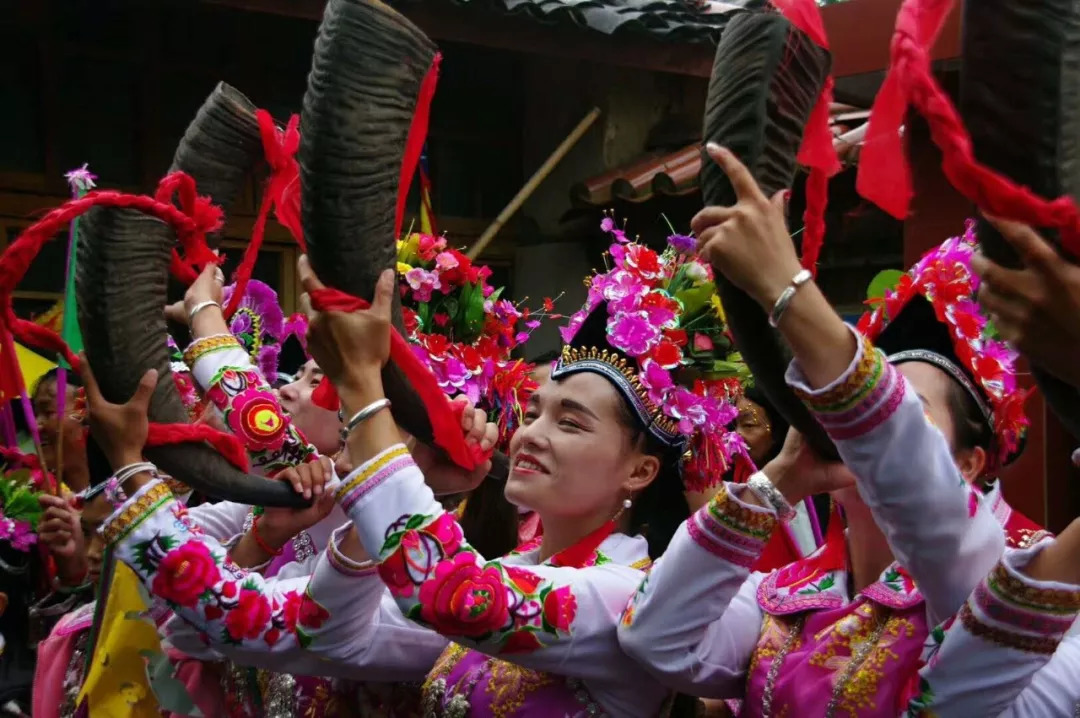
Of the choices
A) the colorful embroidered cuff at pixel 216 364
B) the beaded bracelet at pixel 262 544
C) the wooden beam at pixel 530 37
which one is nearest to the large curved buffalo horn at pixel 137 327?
the colorful embroidered cuff at pixel 216 364

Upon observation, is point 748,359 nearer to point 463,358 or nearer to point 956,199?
point 463,358

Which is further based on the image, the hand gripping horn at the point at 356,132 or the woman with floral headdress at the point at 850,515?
the hand gripping horn at the point at 356,132

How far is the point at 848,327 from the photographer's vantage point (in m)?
1.61

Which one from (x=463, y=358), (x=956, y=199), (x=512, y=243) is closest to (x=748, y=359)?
(x=463, y=358)

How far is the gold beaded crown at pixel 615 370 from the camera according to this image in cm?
257

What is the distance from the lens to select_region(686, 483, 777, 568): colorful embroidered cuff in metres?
2.03

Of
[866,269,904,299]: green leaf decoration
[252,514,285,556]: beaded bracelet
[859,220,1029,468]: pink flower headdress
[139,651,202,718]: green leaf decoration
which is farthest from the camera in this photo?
[139,651,202,718]: green leaf decoration

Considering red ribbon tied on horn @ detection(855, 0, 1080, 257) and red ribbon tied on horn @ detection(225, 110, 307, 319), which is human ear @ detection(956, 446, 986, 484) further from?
red ribbon tied on horn @ detection(225, 110, 307, 319)

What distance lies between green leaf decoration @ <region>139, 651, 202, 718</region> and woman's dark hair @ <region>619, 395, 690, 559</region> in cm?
128

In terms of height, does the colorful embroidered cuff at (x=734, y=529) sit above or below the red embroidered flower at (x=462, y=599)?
above

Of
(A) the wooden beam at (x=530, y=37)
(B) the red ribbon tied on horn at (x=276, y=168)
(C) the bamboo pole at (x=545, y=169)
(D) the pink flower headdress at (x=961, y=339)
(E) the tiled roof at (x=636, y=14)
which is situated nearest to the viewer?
(D) the pink flower headdress at (x=961, y=339)

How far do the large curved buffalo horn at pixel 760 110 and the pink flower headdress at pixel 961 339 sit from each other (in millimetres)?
553

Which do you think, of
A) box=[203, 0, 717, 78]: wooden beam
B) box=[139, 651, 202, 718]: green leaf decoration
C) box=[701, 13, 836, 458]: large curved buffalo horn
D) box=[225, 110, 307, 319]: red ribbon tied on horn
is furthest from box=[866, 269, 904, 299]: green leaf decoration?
box=[203, 0, 717, 78]: wooden beam

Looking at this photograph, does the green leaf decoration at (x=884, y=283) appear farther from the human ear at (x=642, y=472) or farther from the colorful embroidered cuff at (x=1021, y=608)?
the colorful embroidered cuff at (x=1021, y=608)
